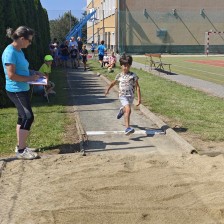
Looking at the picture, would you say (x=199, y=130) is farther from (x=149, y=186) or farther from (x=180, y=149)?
(x=149, y=186)

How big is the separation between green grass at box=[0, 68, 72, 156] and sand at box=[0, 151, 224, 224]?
89 centimetres

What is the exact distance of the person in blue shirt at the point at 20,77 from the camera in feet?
18.6

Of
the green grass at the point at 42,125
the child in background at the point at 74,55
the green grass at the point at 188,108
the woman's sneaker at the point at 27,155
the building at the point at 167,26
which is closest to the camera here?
the woman's sneaker at the point at 27,155

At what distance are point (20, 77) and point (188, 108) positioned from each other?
5.50 m

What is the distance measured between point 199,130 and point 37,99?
5.78 meters

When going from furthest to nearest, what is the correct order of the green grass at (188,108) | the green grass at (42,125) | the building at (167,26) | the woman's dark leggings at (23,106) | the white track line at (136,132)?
the building at (167,26), the green grass at (188,108), the white track line at (136,132), the green grass at (42,125), the woman's dark leggings at (23,106)

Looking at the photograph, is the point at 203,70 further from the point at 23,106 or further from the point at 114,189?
the point at 114,189

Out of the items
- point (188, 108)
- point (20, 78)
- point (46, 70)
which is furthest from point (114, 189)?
point (46, 70)

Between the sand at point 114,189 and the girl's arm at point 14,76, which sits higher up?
the girl's arm at point 14,76

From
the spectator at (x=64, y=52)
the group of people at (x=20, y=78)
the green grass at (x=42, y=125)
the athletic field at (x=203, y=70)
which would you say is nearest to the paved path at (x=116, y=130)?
the green grass at (x=42, y=125)

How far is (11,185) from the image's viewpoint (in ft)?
16.2

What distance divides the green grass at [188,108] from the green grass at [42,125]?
7.53ft

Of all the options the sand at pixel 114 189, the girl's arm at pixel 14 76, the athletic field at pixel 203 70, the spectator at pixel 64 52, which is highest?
the girl's arm at pixel 14 76

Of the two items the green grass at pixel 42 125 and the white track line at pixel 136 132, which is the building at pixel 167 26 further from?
the white track line at pixel 136 132
